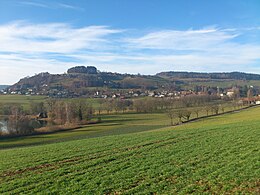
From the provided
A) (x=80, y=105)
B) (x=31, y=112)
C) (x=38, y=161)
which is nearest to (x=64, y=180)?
(x=38, y=161)

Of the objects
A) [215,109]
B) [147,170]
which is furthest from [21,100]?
[147,170]

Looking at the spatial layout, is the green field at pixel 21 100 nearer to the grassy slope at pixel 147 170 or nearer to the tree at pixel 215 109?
the tree at pixel 215 109

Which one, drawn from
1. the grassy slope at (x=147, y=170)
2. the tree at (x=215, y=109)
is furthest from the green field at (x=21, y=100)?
the grassy slope at (x=147, y=170)

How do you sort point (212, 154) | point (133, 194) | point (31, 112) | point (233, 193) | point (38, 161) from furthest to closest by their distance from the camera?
point (31, 112) < point (38, 161) < point (212, 154) < point (133, 194) < point (233, 193)

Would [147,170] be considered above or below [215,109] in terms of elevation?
above

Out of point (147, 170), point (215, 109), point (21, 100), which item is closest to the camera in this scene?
point (147, 170)

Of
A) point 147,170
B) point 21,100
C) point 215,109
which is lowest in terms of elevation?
point 215,109

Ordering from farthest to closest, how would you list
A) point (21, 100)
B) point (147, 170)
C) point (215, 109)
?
point (21, 100), point (215, 109), point (147, 170)

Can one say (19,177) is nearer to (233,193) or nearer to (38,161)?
(38,161)

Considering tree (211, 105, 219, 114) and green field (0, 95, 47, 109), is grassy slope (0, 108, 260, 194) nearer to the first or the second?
tree (211, 105, 219, 114)

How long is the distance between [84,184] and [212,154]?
9.36m

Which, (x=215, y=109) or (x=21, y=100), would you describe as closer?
(x=215, y=109)

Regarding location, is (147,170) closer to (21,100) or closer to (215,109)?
(215,109)

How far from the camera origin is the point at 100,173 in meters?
17.2
